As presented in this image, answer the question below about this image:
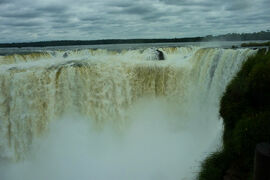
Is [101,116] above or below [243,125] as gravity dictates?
A: below

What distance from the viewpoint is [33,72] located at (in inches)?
580

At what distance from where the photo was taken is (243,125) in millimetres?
6137

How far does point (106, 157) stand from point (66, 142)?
2.30 m

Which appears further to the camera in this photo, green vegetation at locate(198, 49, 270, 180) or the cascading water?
the cascading water

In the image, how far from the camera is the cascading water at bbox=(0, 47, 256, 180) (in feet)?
44.2

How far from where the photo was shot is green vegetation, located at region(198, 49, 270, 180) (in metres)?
5.80

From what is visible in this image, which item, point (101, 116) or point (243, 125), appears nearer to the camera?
point (243, 125)

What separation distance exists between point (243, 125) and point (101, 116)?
1013cm

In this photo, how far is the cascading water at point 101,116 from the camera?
13461mm

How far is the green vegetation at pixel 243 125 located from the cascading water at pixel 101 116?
17.9 feet

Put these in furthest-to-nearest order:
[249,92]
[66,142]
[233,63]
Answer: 1. [66,142]
2. [233,63]
3. [249,92]

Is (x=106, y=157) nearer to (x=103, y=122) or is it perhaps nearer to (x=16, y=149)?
(x=103, y=122)

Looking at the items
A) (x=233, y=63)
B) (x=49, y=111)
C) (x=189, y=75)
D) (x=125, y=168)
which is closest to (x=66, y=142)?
(x=49, y=111)

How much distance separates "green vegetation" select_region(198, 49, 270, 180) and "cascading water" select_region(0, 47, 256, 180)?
5443mm
